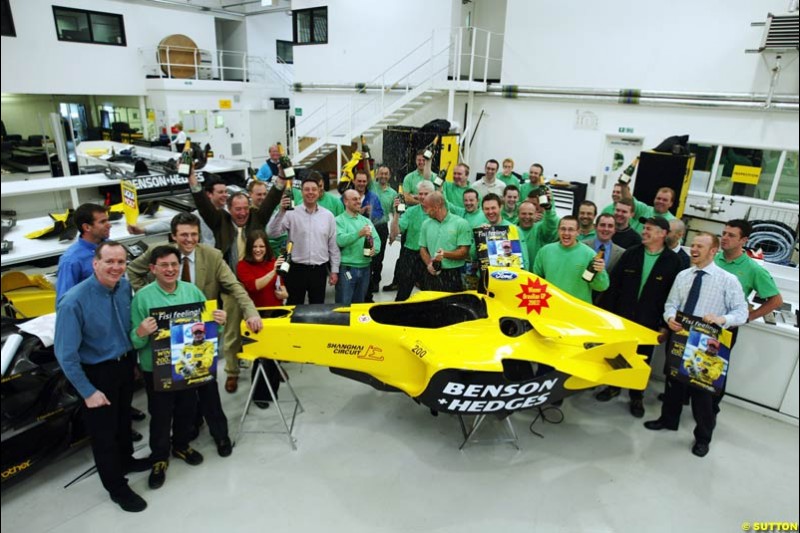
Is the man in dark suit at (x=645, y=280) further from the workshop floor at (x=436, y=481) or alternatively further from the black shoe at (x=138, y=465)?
the black shoe at (x=138, y=465)

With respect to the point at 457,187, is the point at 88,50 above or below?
above

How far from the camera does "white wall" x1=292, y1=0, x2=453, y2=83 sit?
1173cm

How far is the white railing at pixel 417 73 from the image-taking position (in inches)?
452

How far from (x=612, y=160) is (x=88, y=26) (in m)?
14.4

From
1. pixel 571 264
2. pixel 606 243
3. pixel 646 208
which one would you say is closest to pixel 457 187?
pixel 646 208

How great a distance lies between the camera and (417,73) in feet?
39.7

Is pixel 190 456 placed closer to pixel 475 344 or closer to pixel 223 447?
pixel 223 447

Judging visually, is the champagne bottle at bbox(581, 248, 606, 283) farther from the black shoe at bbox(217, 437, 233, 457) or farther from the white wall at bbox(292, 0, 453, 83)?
the white wall at bbox(292, 0, 453, 83)

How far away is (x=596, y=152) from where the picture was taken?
9.74m

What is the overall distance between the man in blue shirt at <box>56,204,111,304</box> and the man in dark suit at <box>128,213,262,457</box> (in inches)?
11.0

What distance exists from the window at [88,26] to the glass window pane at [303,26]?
5.33m

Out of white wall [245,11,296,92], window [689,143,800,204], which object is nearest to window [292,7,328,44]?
white wall [245,11,296,92]

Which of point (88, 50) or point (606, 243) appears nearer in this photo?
point (606, 243)

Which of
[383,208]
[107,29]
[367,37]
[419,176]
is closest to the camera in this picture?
[383,208]
